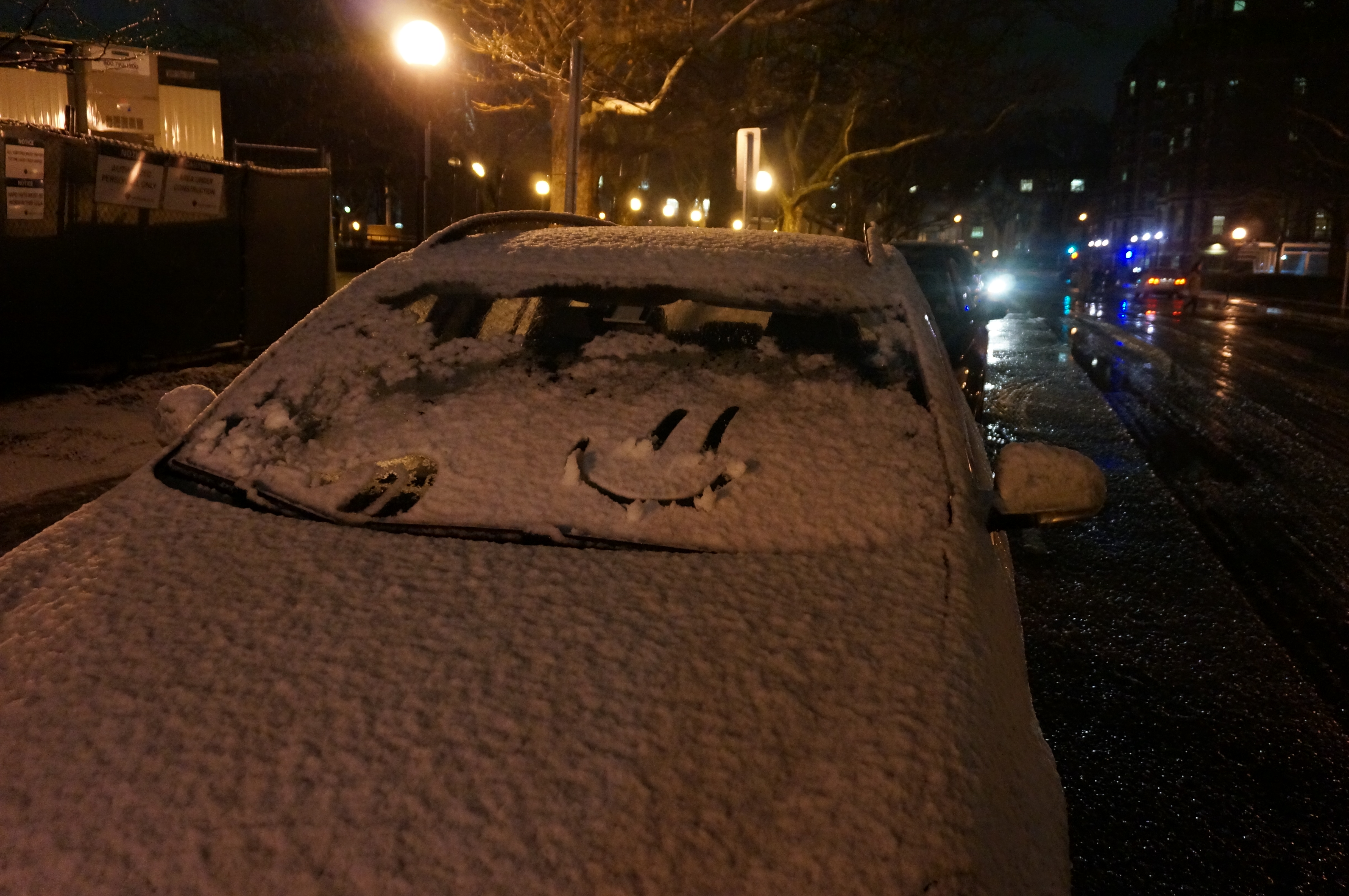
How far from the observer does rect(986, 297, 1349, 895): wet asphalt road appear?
9.45 feet

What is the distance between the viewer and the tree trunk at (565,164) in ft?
50.1

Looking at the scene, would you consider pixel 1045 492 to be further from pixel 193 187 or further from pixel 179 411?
pixel 193 187

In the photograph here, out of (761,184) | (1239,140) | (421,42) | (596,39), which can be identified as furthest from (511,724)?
(1239,140)

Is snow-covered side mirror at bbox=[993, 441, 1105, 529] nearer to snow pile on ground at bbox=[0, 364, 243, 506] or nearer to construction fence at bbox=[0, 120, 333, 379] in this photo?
snow pile on ground at bbox=[0, 364, 243, 506]

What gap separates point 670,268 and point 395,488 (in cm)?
100

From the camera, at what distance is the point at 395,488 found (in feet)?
7.27

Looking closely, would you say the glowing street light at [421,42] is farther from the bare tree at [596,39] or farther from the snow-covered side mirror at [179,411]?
the snow-covered side mirror at [179,411]

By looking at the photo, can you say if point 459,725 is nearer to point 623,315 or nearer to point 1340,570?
point 623,315

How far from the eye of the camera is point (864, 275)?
9.03ft

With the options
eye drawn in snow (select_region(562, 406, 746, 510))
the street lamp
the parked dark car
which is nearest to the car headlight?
the street lamp

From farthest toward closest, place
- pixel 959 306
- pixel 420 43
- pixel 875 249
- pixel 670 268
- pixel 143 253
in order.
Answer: pixel 420 43 < pixel 143 253 < pixel 959 306 < pixel 875 249 < pixel 670 268

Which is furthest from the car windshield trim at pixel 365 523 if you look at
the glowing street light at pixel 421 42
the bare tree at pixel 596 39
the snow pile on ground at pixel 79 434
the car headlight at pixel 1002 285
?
the car headlight at pixel 1002 285

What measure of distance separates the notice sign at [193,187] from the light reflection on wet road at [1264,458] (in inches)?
378

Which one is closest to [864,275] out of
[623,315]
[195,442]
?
[623,315]
